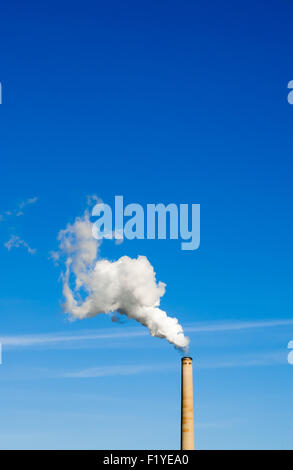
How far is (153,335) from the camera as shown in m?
41.8

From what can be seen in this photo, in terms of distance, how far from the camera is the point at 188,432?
35406mm
